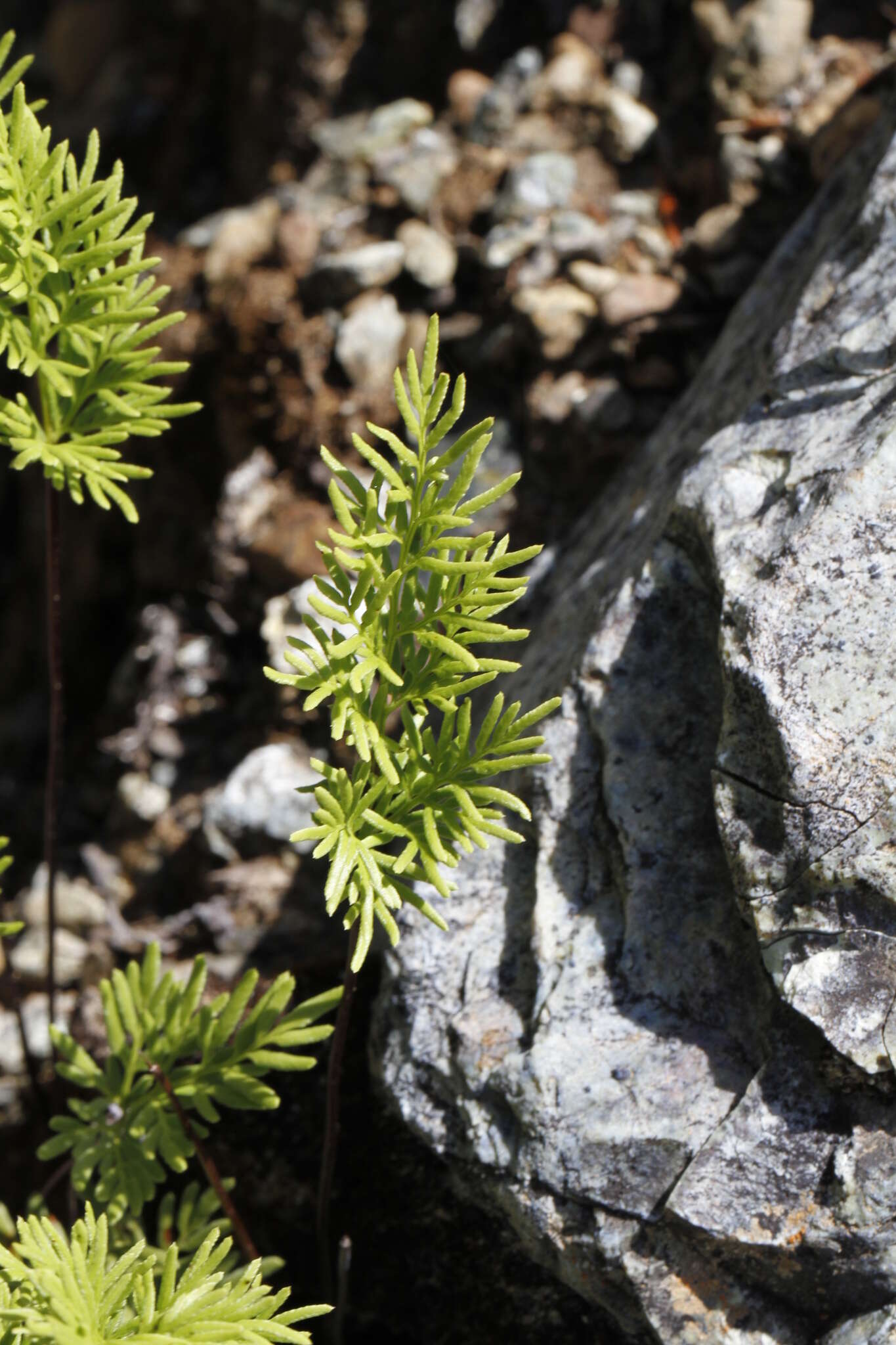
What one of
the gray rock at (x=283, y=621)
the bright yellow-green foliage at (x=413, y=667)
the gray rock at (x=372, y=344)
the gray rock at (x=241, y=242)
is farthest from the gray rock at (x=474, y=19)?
the bright yellow-green foliage at (x=413, y=667)

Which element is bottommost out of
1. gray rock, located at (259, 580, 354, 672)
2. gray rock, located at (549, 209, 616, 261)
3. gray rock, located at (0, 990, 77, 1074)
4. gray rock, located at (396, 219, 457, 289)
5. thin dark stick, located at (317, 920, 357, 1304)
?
thin dark stick, located at (317, 920, 357, 1304)

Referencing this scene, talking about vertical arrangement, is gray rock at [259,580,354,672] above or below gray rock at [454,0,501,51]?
below

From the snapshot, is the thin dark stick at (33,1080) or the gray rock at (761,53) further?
the gray rock at (761,53)

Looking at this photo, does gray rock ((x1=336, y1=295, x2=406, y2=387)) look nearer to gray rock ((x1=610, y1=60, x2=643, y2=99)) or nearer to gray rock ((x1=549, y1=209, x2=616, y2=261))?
gray rock ((x1=549, y1=209, x2=616, y2=261))

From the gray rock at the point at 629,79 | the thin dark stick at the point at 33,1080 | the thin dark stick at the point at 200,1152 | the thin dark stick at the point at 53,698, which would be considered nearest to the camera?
the thin dark stick at the point at 200,1152

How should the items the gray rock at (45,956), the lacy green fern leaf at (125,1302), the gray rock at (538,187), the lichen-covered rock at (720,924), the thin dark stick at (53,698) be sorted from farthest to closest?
the gray rock at (538,187) → the gray rock at (45,956) → the thin dark stick at (53,698) → the lichen-covered rock at (720,924) → the lacy green fern leaf at (125,1302)

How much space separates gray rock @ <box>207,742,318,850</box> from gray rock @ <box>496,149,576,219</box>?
1.89 meters

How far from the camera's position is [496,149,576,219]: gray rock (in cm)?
359

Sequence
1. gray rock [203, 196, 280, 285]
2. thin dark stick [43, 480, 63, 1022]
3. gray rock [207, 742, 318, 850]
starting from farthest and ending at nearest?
gray rock [203, 196, 280, 285], gray rock [207, 742, 318, 850], thin dark stick [43, 480, 63, 1022]

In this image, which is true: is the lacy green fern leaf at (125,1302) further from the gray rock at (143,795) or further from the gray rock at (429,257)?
the gray rock at (429,257)

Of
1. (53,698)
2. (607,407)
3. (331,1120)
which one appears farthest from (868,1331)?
(607,407)

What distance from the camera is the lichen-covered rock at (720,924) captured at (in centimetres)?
174

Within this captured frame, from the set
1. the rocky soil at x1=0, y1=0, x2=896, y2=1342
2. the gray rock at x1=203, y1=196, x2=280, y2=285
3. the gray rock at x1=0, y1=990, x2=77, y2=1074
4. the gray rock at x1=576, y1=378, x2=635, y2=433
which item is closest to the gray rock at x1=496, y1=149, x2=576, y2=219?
the rocky soil at x1=0, y1=0, x2=896, y2=1342

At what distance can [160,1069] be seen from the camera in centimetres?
202
